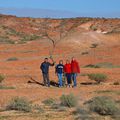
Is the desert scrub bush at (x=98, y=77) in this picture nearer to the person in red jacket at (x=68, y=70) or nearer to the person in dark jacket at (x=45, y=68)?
the person in red jacket at (x=68, y=70)

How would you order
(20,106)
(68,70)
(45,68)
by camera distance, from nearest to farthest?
(20,106) < (68,70) < (45,68)

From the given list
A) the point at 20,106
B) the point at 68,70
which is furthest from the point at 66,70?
the point at 20,106

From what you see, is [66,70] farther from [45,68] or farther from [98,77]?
[98,77]

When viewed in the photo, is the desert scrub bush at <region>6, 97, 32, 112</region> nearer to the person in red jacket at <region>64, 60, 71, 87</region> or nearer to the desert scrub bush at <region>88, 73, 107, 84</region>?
the person in red jacket at <region>64, 60, 71, 87</region>

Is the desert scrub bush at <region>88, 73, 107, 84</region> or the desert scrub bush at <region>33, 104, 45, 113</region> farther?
the desert scrub bush at <region>88, 73, 107, 84</region>

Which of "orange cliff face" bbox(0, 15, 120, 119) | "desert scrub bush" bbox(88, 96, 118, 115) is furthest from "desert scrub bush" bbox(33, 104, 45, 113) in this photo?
"orange cliff face" bbox(0, 15, 120, 119)

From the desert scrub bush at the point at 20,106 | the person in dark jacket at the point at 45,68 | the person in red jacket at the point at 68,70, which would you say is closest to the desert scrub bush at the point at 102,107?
the desert scrub bush at the point at 20,106

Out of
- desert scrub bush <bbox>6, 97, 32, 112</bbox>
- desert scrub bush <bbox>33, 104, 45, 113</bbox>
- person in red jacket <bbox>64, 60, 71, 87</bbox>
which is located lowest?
desert scrub bush <bbox>33, 104, 45, 113</bbox>

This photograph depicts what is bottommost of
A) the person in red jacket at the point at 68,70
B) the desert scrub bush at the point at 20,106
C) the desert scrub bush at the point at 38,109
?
the desert scrub bush at the point at 38,109

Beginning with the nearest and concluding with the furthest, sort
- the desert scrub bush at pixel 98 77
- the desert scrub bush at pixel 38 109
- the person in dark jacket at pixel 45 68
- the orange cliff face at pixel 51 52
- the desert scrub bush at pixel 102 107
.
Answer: the desert scrub bush at pixel 102 107
the desert scrub bush at pixel 38 109
the orange cliff face at pixel 51 52
the person in dark jacket at pixel 45 68
the desert scrub bush at pixel 98 77

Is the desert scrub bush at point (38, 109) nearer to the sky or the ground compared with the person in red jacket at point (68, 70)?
nearer to the ground

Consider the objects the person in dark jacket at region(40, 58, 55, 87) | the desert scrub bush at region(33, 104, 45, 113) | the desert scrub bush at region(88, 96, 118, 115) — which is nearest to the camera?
the desert scrub bush at region(88, 96, 118, 115)

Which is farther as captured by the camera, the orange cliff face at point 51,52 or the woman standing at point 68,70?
the woman standing at point 68,70

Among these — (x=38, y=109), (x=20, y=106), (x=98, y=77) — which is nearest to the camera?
(x=20, y=106)
